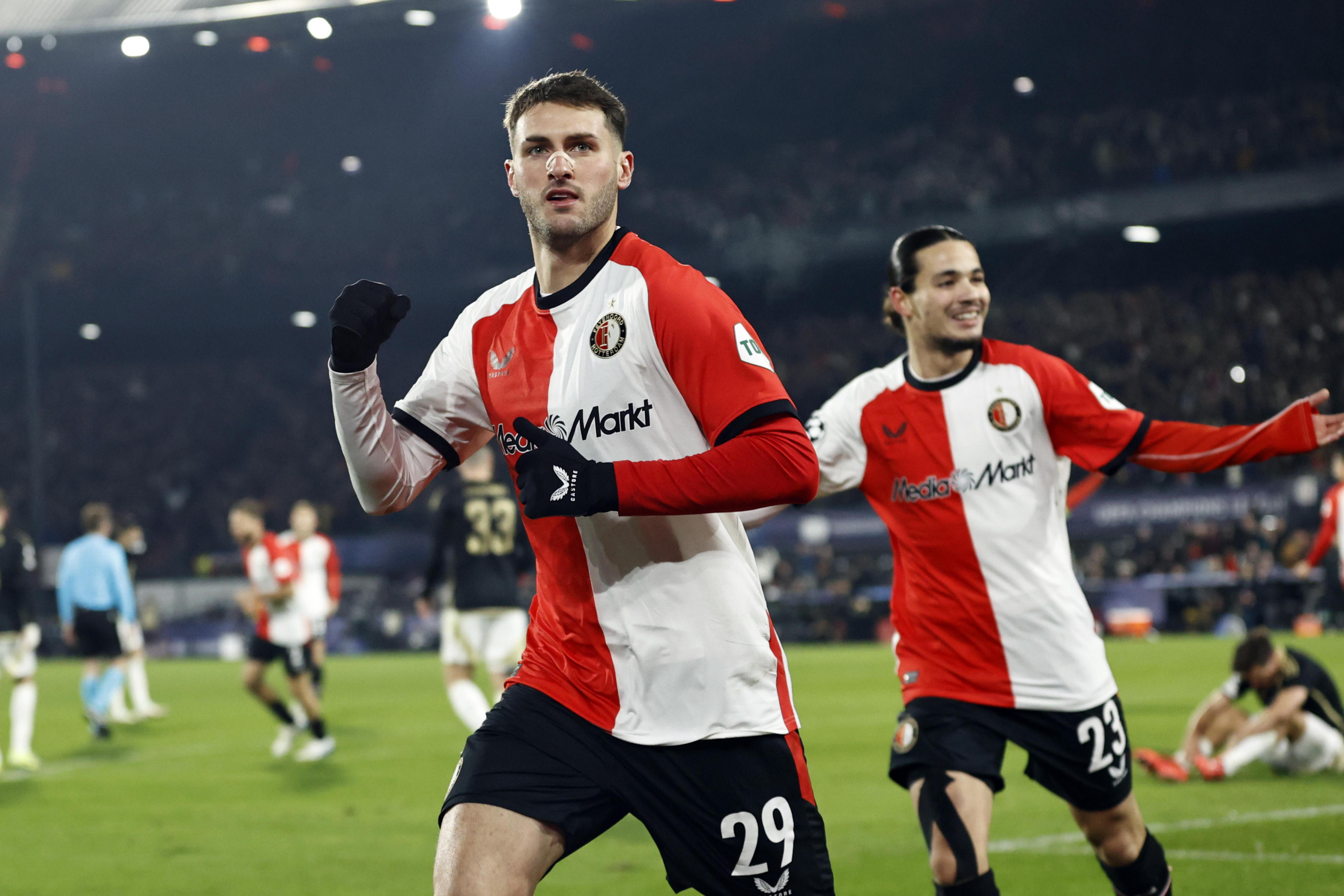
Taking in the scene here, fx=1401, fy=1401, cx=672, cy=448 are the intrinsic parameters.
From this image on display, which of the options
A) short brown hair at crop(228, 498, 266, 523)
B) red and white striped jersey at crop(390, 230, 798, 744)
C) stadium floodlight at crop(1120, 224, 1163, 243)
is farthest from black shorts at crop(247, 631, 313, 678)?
stadium floodlight at crop(1120, 224, 1163, 243)

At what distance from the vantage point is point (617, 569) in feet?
10.5

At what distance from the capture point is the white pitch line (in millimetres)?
7473

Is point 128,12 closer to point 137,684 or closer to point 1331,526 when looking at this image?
point 137,684

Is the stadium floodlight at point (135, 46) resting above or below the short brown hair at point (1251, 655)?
above

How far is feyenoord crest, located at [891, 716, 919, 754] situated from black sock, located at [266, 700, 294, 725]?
8.26 meters

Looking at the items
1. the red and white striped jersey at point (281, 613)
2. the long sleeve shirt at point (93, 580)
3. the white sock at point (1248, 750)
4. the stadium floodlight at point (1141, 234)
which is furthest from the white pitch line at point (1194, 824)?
the stadium floodlight at point (1141, 234)

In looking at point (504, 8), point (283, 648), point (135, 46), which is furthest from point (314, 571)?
point (135, 46)

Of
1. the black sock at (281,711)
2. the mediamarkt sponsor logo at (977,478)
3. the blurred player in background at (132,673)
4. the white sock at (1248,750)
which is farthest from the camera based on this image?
the blurred player in background at (132,673)

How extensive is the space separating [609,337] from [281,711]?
9.59m

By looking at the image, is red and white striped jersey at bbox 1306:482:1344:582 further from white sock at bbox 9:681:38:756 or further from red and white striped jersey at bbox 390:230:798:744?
red and white striped jersey at bbox 390:230:798:744

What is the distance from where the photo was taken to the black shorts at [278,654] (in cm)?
1188

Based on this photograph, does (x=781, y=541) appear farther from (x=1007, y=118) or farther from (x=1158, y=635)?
(x=1007, y=118)

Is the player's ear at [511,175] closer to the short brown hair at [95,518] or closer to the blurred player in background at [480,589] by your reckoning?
the blurred player in background at [480,589]

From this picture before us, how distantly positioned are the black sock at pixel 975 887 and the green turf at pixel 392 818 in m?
2.42
